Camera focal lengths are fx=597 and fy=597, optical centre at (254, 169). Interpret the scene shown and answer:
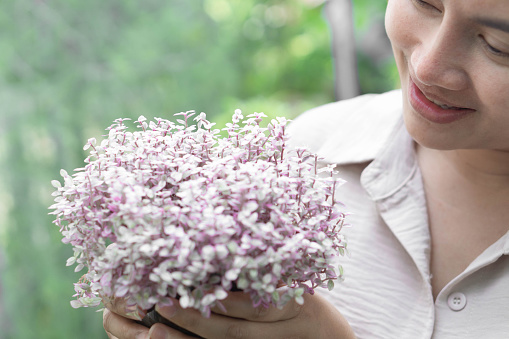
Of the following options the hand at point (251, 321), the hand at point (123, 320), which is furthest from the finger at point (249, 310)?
the hand at point (123, 320)

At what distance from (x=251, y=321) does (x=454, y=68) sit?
1.31 ft

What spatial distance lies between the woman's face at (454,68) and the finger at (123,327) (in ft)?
1.51

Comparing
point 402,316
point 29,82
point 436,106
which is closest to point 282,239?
point 436,106

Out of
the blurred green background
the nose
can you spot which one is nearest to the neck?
the nose

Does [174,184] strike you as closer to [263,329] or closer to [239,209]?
[239,209]

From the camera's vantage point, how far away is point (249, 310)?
69 centimetres

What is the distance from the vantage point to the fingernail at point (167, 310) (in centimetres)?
67

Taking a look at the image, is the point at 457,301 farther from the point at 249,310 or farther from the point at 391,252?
the point at 249,310

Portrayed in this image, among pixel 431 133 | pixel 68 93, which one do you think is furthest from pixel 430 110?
pixel 68 93

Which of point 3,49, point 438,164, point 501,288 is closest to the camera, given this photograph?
point 501,288

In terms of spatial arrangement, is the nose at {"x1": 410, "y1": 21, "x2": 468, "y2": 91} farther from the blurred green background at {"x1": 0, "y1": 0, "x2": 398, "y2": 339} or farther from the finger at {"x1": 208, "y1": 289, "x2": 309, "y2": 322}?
the blurred green background at {"x1": 0, "y1": 0, "x2": 398, "y2": 339}

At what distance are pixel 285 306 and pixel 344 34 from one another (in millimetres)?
2390

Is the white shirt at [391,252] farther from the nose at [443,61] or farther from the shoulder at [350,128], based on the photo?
the nose at [443,61]

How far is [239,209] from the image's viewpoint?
2.10 ft
